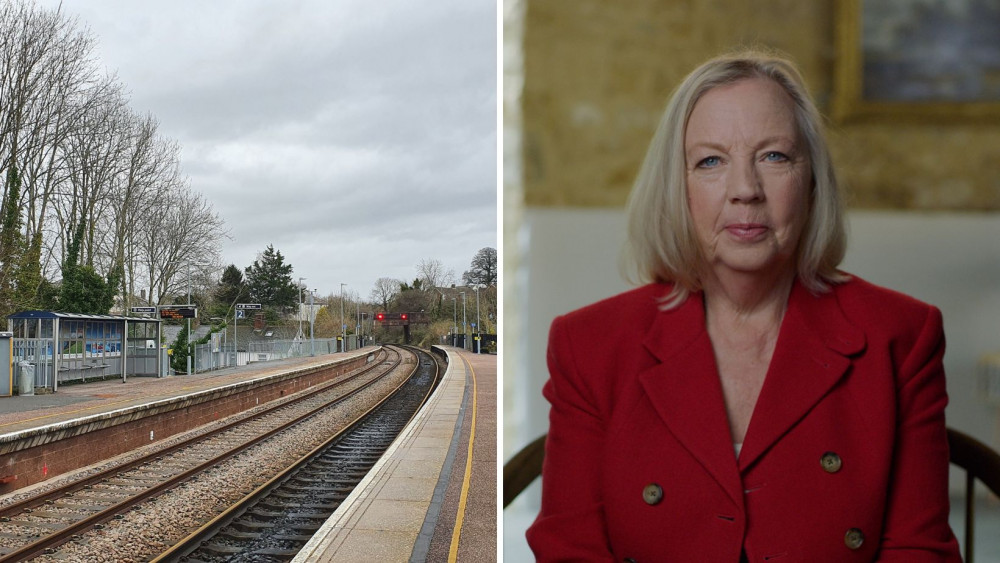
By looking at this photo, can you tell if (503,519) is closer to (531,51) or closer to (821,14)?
(531,51)

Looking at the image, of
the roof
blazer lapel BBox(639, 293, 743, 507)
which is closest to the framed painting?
blazer lapel BBox(639, 293, 743, 507)

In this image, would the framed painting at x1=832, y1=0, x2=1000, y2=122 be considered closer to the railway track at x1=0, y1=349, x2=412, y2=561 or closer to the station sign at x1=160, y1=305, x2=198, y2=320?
the railway track at x1=0, y1=349, x2=412, y2=561

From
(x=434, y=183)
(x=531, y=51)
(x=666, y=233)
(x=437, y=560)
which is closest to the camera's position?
(x=666, y=233)

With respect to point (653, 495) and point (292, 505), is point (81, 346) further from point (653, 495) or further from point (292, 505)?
point (653, 495)

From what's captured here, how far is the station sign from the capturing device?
19.1 feet

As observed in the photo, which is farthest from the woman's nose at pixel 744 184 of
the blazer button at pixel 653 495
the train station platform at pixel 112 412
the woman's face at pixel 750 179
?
the train station platform at pixel 112 412

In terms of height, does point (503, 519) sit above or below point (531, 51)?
below

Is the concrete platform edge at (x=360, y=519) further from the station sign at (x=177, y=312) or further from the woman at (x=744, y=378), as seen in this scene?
the woman at (x=744, y=378)

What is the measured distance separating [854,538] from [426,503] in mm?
3901

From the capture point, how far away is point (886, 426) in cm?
120

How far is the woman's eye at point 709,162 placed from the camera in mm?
1335

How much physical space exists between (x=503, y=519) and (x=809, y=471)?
705 millimetres

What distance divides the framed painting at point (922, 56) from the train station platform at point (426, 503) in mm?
3280

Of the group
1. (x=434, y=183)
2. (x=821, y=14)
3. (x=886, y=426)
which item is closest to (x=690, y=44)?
(x=821, y=14)
